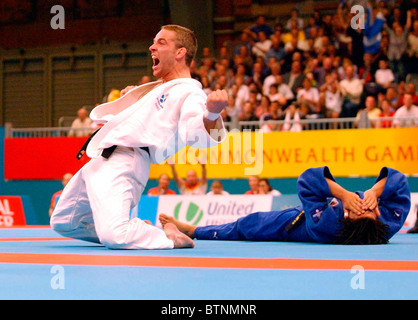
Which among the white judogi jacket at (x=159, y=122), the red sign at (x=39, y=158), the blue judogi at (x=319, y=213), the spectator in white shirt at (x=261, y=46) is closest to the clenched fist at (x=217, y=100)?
the white judogi jacket at (x=159, y=122)

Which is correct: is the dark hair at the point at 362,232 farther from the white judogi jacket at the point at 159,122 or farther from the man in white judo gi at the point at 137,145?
the white judogi jacket at the point at 159,122

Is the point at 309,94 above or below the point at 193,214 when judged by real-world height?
above

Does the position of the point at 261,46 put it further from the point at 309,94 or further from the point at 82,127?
the point at 82,127

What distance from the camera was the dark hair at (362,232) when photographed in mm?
5719

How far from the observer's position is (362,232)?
19.0 feet

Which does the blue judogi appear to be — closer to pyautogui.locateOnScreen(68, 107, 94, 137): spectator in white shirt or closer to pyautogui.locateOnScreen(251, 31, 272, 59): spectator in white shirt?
pyautogui.locateOnScreen(68, 107, 94, 137): spectator in white shirt

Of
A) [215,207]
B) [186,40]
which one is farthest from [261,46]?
[186,40]

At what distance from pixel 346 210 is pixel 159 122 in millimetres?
1567

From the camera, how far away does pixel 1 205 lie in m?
12.2

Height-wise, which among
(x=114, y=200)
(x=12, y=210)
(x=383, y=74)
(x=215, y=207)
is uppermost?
(x=383, y=74)

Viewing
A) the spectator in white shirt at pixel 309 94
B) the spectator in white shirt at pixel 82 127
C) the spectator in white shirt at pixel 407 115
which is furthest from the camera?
the spectator in white shirt at pixel 82 127

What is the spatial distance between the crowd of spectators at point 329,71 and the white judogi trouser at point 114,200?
719 cm
